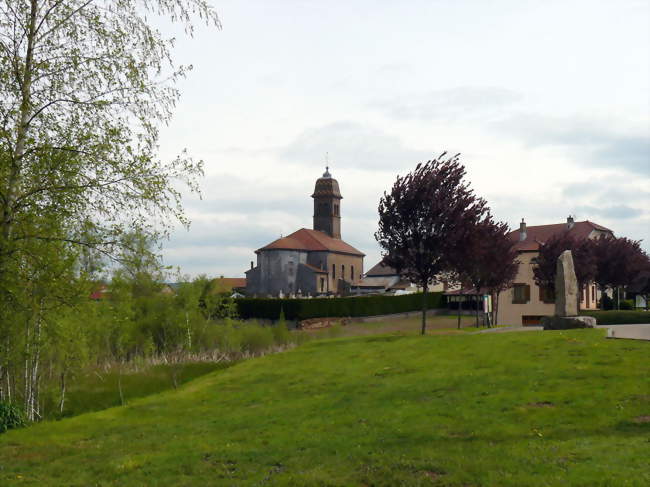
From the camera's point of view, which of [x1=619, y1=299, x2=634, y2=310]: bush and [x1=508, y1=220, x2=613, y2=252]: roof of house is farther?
[x1=508, y1=220, x2=613, y2=252]: roof of house

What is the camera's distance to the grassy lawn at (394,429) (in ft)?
33.4

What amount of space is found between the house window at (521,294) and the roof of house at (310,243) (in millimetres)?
44813

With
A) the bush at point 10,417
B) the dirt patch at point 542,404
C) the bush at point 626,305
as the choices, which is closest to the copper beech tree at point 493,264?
the bush at point 626,305

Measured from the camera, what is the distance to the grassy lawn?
33.4 feet

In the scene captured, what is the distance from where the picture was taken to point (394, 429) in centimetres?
1325

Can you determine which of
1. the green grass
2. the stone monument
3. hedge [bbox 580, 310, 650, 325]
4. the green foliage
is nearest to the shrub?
the green grass

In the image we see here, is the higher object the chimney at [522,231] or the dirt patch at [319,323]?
the chimney at [522,231]

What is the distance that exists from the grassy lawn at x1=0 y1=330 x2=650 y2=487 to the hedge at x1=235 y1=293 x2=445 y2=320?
35077mm

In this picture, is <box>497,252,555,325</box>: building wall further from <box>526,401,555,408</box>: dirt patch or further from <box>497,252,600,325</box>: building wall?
<box>526,401,555,408</box>: dirt patch

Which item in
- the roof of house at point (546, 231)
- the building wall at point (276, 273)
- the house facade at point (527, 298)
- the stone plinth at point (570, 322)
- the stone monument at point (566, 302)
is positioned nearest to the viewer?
the stone plinth at point (570, 322)

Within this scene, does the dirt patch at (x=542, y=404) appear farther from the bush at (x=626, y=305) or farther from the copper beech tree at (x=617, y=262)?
the bush at (x=626, y=305)

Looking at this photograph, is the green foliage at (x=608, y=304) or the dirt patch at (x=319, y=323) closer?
the green foliage at (x=608, y=304)

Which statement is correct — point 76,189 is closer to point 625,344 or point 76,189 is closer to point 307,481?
point 307,481

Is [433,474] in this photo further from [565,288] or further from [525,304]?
[525,304]
